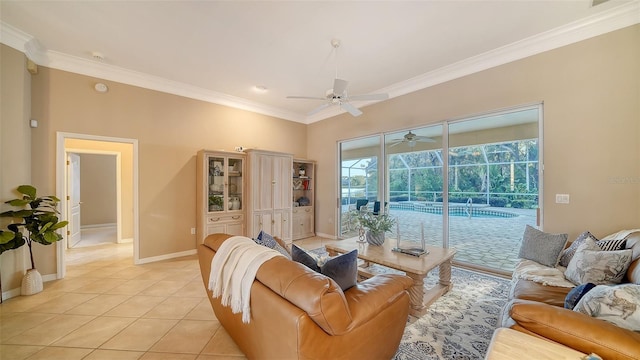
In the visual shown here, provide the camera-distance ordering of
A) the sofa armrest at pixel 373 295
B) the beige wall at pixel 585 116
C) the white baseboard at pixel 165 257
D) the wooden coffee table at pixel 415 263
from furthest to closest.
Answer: the white baseboard at pixel 165 257 < the beige wall at pixel 585 116 < the wooden coffee table at pixel 415 263 < the sofa armrest at pixel 373 295

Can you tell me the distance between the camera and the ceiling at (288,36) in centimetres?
242

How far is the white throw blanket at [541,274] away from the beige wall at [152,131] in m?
4.80

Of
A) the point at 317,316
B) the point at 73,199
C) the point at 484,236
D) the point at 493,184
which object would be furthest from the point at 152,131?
the point at 484,236

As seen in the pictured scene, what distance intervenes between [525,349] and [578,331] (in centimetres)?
25

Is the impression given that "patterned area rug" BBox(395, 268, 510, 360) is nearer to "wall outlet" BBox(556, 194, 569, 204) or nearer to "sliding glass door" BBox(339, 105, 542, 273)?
"sliding glass door" BBox(339, 105, 542, 273)

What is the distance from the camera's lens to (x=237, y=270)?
1.46 meters

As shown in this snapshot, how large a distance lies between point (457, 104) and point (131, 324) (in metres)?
4.89

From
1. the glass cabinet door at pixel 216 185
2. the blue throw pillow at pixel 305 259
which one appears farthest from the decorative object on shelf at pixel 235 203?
the blue throw pillow at pixel 305 259

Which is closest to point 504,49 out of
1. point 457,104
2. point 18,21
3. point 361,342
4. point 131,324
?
point 457,104

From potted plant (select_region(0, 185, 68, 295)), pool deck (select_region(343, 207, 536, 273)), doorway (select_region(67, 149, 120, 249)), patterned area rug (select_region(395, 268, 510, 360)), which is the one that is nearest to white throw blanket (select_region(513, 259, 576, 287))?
patterned area rug (select_region(395, 268, 510, 360))

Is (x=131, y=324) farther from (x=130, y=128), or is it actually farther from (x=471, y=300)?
(x=471, y=300)

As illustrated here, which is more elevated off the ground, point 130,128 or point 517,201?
point 130,128

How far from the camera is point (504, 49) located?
314 cm

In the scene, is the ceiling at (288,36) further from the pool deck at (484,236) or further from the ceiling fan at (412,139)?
the pool deck at (484,236)
